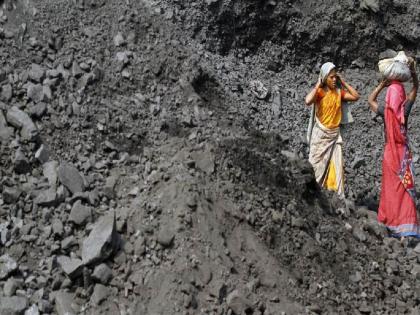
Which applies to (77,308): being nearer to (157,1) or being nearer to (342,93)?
(342,93)

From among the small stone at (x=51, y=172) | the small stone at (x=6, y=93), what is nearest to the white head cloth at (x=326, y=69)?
the small stone at (x=51, y=172)

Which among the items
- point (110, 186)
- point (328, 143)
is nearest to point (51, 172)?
point (110, 186)

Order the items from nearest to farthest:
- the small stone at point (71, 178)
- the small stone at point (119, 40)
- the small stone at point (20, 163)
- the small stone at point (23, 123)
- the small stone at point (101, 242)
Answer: the small stone at point (101, 242) < the small stone at point (71, 178) < the small stone at point (20, 163) < the small stone at point (23, 123) < the small stone at point (119, 40)

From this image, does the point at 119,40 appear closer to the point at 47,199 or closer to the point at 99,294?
the point at 47,199

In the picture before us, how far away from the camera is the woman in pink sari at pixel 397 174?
716 centimetres

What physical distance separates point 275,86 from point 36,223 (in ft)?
15.8

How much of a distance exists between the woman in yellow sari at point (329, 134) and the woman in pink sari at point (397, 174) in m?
0.48

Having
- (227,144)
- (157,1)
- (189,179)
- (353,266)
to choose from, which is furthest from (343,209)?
(157,1)

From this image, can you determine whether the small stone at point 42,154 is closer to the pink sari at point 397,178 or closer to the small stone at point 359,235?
the small stone at point 359,235

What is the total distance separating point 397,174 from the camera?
286 inches

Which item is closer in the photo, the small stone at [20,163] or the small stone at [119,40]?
the small stone at [20,163]

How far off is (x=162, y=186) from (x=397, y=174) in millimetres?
2831

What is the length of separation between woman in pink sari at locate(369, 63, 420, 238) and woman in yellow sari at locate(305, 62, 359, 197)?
477 millimetres

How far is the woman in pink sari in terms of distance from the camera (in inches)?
282
